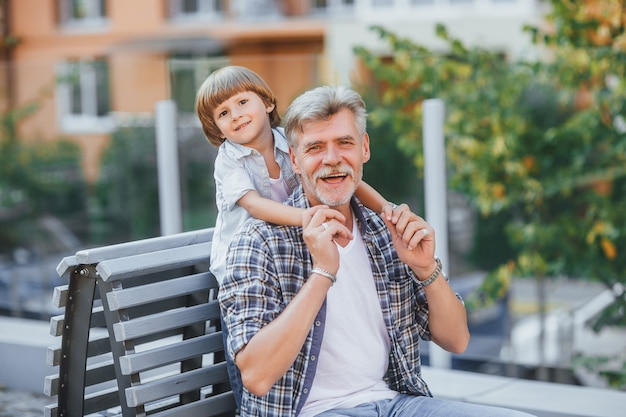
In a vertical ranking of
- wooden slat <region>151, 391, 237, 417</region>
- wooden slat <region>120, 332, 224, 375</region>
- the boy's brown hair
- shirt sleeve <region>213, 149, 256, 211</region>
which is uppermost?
the boy's brown hair

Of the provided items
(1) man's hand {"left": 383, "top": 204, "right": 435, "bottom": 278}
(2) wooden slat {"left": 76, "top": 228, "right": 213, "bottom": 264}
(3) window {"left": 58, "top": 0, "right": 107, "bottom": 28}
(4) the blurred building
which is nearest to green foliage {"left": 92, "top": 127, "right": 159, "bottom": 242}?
(4) the blurred building

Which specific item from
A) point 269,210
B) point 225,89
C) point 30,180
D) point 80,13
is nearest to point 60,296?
point 269,210

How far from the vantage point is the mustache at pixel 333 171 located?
3008mm

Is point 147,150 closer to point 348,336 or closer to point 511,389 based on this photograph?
point 511,389

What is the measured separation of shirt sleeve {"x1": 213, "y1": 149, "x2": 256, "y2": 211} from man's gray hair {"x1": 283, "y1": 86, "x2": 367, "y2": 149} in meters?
0.30

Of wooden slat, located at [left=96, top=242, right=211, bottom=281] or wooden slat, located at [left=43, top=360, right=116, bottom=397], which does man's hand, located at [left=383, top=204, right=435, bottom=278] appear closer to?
wooden slat, located at [left=96, top=242, right=211, bottom=281]

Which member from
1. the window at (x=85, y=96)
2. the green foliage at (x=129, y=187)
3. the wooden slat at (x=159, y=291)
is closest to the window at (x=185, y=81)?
the green foliage at (x=129, y=187)

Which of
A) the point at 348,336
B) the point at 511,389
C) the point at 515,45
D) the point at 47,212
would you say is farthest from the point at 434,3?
the point at 348,336

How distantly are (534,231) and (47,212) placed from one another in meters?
4.37

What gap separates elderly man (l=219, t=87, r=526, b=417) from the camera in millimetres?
2850

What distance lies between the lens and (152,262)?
10.8 ft

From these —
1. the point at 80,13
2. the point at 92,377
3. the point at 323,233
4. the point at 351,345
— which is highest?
the point at 80,13

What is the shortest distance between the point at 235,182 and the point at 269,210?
28 cm

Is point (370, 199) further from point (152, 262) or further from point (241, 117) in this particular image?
point (152, 262)
